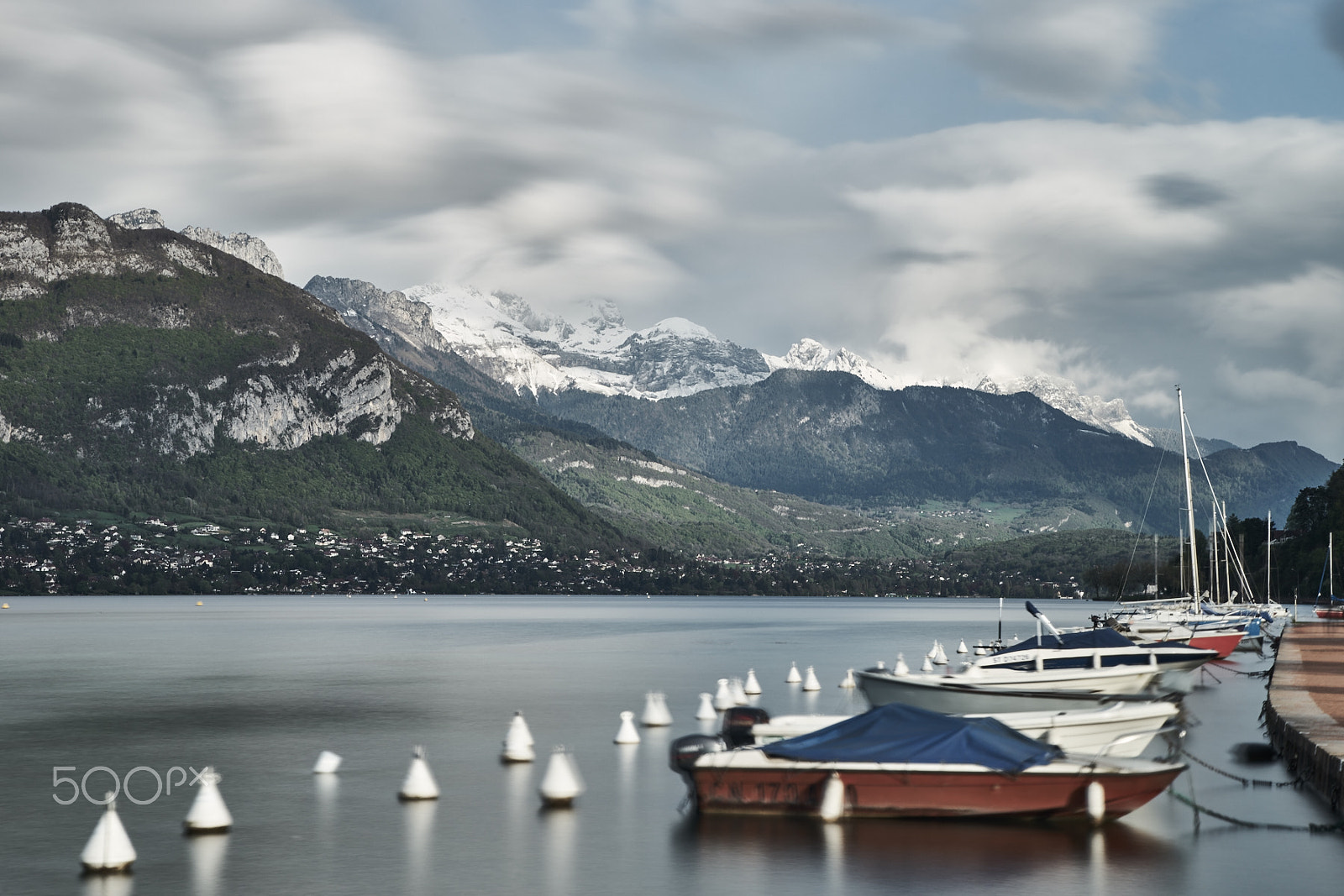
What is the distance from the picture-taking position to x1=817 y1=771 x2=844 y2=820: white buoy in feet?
99.7

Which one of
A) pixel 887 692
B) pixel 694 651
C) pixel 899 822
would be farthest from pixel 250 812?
pixel 694 651

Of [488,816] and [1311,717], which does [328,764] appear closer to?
[488,816]

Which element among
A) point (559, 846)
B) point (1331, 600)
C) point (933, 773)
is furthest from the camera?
point (1331, 600)

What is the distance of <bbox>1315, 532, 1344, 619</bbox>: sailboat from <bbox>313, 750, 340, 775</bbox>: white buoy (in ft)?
390

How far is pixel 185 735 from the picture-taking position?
164 feet

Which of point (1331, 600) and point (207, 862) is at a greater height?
point (1331, 600)

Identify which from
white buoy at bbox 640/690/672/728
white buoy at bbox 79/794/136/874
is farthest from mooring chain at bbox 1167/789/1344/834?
white buoy at bbox 640/690/672/728

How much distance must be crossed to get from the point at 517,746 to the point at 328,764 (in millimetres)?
6036

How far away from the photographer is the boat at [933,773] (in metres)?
30.0

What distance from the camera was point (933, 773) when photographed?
29.9 meters

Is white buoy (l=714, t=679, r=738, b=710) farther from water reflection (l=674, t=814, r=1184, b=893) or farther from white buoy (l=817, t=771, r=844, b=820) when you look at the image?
white buoy (l=817, t=771, r=844, b=820)

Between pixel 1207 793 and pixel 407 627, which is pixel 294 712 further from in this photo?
pixel 407 627

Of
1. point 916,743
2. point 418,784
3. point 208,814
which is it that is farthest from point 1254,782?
point 208,814

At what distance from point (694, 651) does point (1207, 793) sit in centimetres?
7588
